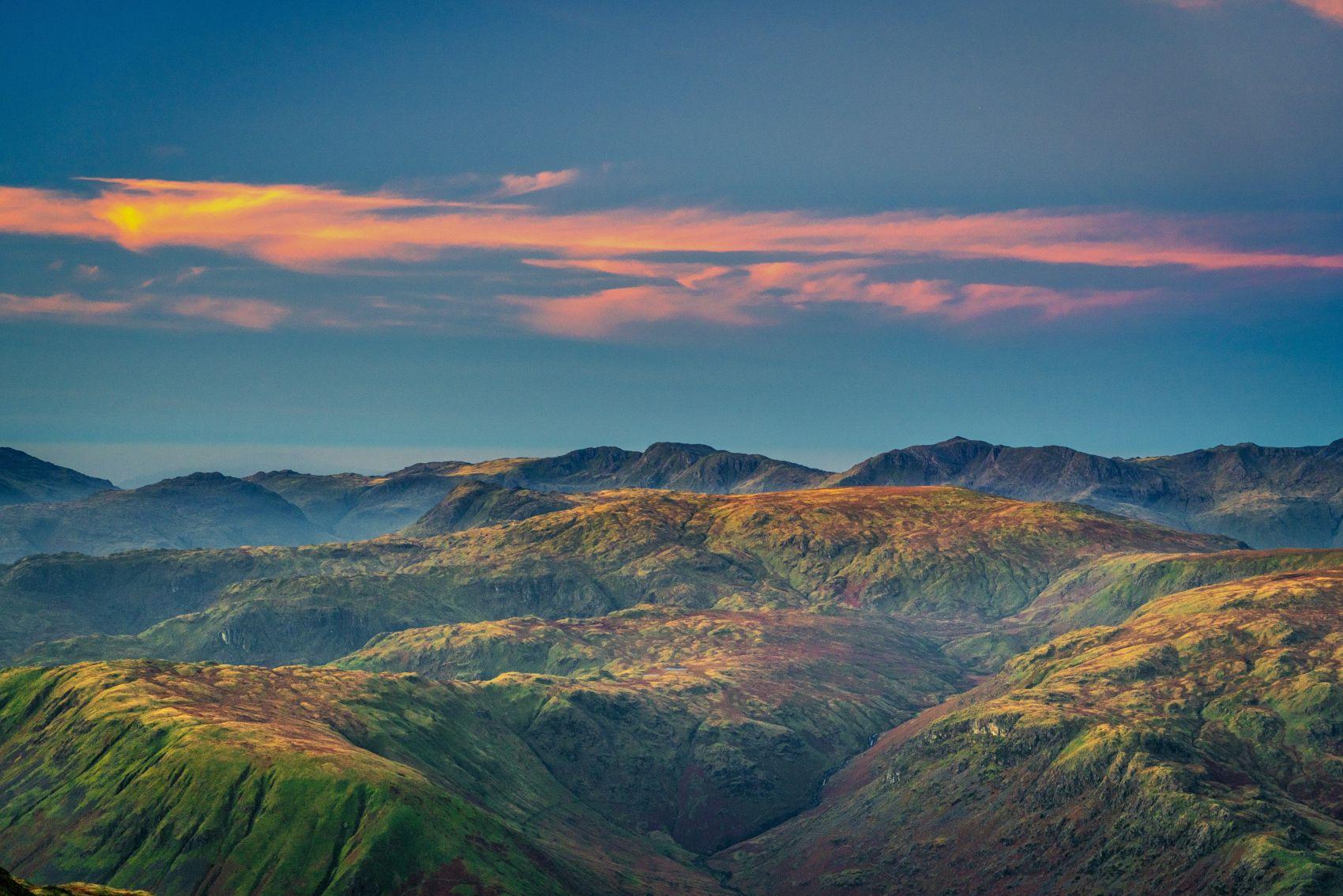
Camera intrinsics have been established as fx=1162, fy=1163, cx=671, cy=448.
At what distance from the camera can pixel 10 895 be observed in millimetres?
161250
